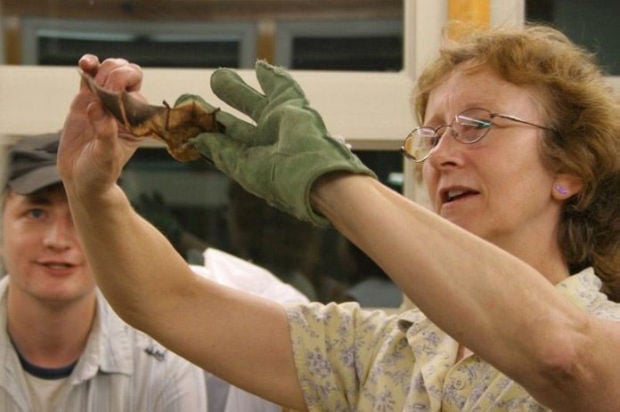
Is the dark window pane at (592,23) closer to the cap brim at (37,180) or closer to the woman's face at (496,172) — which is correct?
the woman's face at (496,172)

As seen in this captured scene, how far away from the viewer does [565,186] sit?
1692 millimetres

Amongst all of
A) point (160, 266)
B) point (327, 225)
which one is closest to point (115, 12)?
point (160, 266)

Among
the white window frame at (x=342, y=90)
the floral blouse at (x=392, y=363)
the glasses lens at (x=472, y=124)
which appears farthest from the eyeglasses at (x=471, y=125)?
the white window frame at (x=342, y=90)

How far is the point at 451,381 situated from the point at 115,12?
116 centimetres

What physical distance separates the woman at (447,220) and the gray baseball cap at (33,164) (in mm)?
517

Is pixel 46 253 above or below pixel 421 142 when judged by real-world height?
below

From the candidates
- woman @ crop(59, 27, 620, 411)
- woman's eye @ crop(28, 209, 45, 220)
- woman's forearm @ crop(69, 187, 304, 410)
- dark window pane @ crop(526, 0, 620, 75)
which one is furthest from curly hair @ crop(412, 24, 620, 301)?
woman's eye @ crop(28, 209, 45, 220)

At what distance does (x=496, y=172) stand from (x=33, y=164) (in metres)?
0.88

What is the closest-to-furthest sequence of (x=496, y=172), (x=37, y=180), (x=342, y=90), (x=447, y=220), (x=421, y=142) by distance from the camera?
(x=447, y=220) < (x=496, y=172) < (x=421, y=142) < (x=37, y=180) < (x=342, y=90)

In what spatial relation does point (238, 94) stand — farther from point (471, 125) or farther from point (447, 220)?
point (471, 125)

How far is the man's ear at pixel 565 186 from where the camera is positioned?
5.53 feet

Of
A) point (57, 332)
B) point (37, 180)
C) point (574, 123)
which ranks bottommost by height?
point (57, 332)

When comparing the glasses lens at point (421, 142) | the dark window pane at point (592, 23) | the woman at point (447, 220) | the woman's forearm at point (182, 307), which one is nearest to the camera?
the woman at point (447, 220)

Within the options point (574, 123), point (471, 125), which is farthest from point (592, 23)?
point (471, 125)
